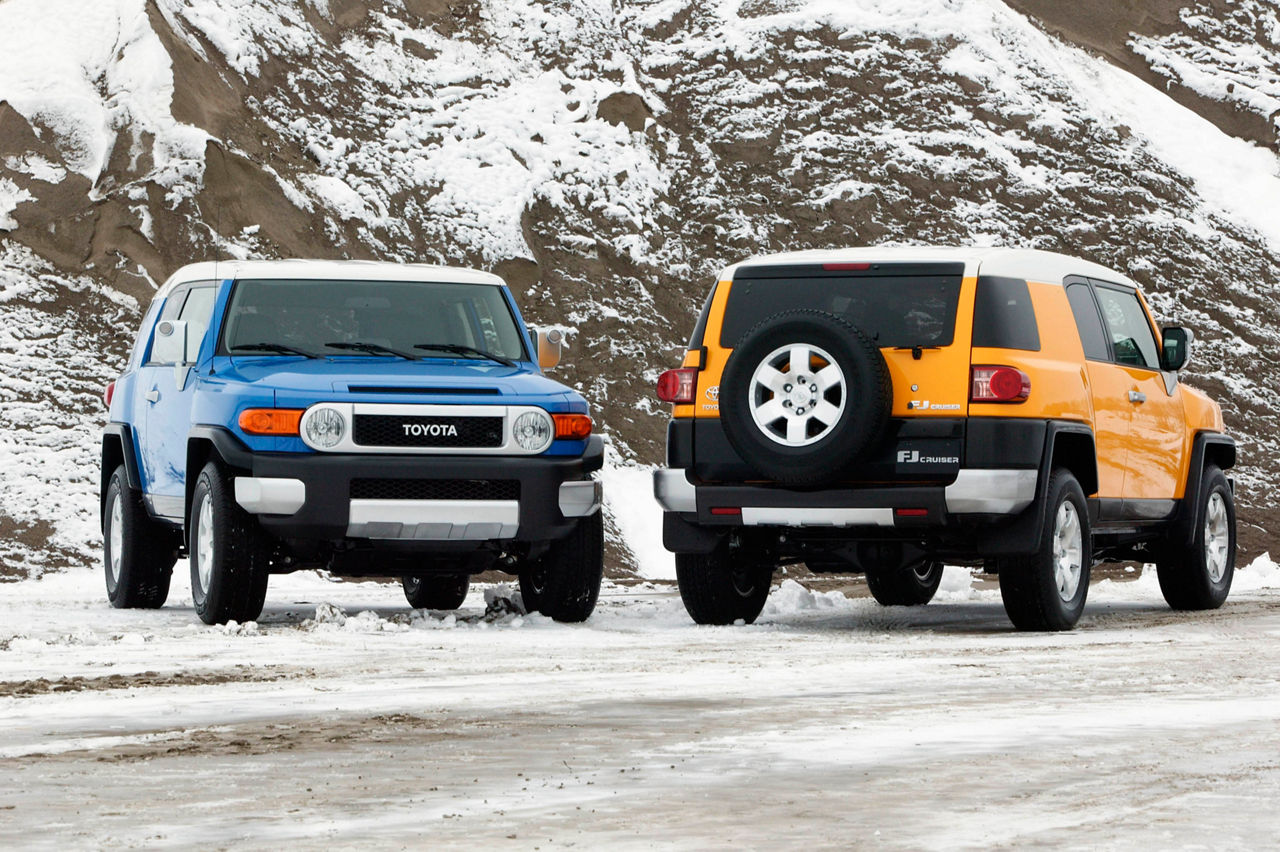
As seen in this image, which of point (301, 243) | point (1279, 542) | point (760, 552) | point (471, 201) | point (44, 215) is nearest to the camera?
point (760, 552)

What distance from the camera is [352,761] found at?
6.30m

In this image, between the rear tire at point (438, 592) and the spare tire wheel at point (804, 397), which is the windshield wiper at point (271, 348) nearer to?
the spare tire wheel at point (804, 397)

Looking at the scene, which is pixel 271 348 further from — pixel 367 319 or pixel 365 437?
pixel 365 437

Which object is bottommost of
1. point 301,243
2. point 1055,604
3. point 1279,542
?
point 1279,542

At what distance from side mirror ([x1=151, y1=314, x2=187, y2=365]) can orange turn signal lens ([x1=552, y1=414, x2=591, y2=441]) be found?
97.3 inches

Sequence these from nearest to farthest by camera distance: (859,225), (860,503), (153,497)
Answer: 1. (860,503)
2. (153,497)
3. (859,225)

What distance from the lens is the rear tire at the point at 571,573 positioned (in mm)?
12078

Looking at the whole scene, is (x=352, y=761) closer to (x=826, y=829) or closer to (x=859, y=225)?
(x=826, y=829)

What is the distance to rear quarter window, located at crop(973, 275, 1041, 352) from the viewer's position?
11.0 metres

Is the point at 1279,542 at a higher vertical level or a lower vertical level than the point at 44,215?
lower

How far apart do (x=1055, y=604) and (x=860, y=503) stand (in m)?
1.36

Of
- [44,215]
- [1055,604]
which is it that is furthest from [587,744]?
[44,215]

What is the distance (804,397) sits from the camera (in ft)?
Answer: 36.1

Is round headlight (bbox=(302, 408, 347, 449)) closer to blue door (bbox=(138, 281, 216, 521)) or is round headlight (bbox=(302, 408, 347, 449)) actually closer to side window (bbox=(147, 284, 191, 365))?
blue door (bbox=(138, 281, 216, 521))
